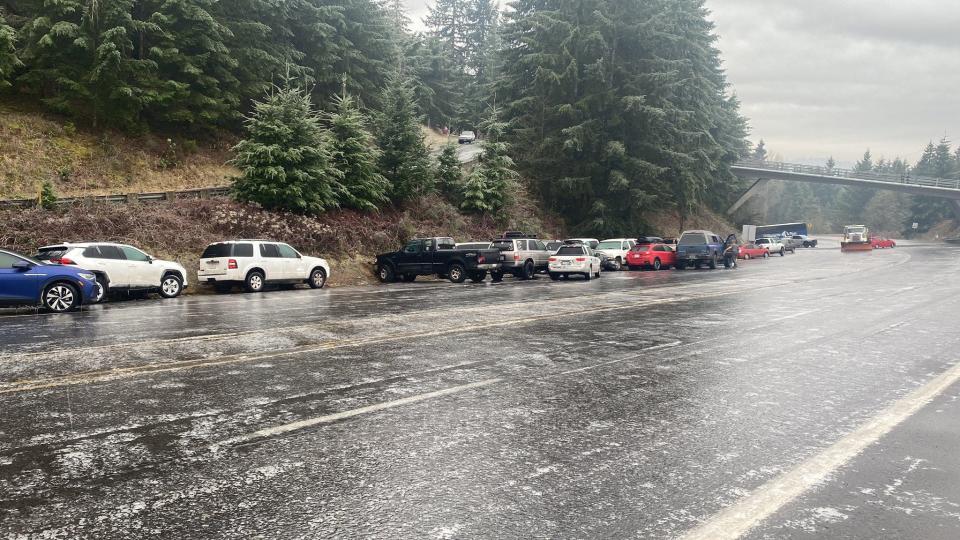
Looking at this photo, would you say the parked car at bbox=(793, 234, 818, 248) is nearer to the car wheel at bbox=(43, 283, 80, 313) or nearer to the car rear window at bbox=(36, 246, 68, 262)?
the car rear window at bbox=(36, 246, 68, 262)

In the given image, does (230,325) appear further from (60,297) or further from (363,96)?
(363,96)

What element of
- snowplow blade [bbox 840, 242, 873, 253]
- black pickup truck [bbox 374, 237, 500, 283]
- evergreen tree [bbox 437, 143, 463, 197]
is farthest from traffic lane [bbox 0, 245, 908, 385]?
snowplow blade [bbox 840, 242, 873, 253]

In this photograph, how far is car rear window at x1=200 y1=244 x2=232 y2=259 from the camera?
20812mm

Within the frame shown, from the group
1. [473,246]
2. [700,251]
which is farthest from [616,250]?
[473,246]

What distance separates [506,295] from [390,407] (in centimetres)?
1304

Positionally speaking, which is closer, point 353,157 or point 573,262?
point 573,262

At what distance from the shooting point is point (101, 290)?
16906 millimetres

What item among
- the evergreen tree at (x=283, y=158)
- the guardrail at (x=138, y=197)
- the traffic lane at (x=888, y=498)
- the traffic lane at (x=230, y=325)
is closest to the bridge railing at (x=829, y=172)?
the evergreen tree at (x=283, y=158)

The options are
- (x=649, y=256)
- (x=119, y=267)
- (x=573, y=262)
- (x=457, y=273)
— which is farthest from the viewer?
(x=649, y=256)

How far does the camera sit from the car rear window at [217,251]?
68.3 ft

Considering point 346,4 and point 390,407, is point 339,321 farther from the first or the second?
point 346,4

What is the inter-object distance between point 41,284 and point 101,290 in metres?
2.73

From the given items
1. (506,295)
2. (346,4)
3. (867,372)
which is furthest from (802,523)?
(346,4)

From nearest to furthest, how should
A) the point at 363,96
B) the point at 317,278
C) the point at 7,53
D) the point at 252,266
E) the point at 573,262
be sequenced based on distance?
the point at 252,266
the point at 317,278
the point at 573,262
the point at 7,53
the point at 363,96
